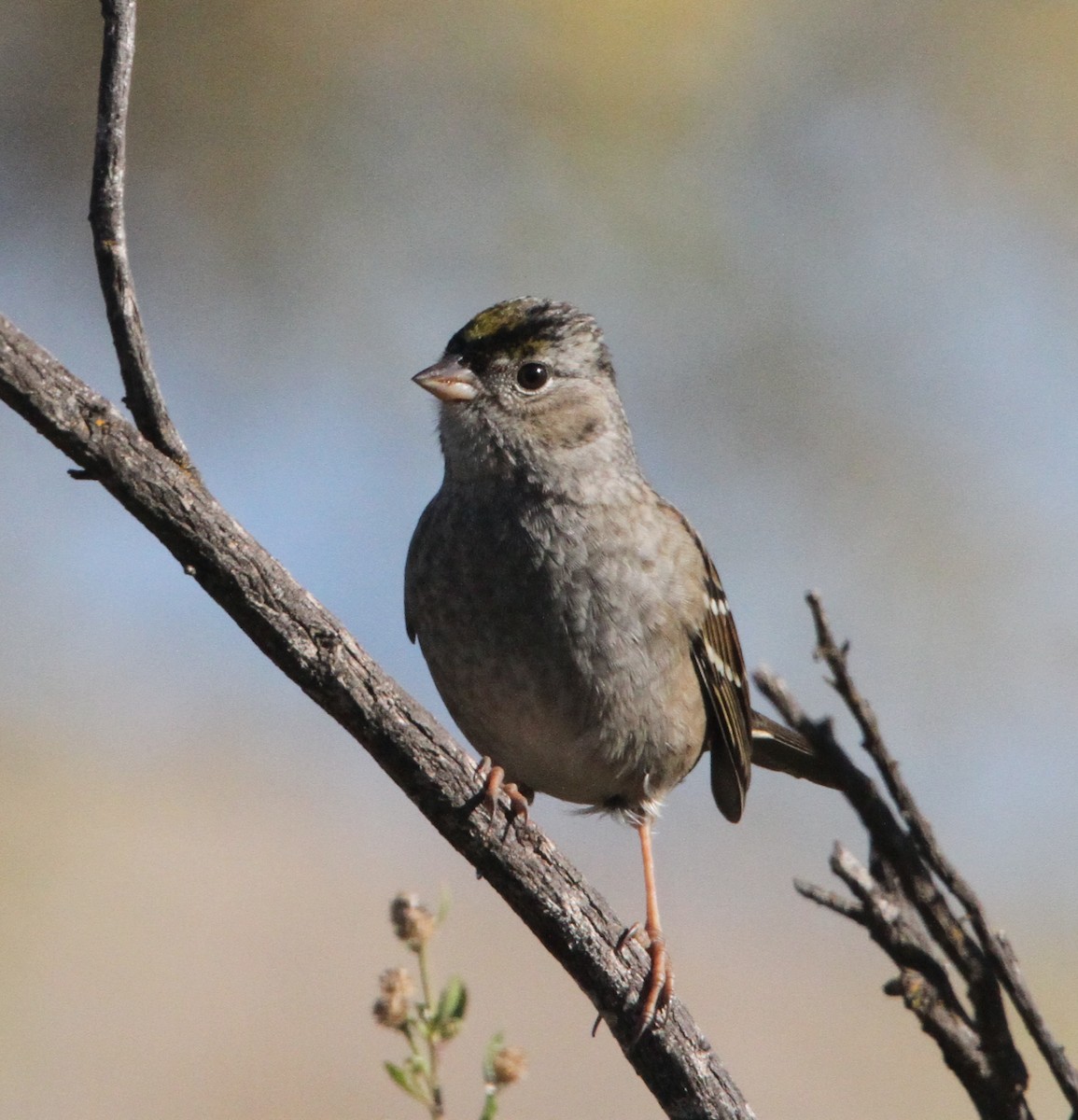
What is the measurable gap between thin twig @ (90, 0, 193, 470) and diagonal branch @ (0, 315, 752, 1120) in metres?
0.04

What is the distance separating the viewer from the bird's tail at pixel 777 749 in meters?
4.07

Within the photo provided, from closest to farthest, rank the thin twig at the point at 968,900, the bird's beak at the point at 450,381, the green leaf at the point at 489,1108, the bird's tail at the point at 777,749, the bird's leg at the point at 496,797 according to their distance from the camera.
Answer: the thin twig at the point at 968,900 → the green leaf at the point at 489,1108 → the bird's leg at the point at 496,797 → the bird's beak at the point at 450,381 → the bird's tail at the point at 777,749

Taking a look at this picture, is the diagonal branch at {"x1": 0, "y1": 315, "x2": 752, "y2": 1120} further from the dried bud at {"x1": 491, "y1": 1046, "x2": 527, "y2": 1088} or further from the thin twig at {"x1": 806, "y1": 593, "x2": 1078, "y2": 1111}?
the thin twig at {"x1": 806, "y1": 593, "x2": 1078, "y2": 1111}

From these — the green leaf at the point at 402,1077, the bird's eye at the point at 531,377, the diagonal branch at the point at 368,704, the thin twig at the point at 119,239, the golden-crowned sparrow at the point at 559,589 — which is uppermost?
the bird's eye at the point at 531,377

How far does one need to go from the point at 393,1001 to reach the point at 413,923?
0.34ft

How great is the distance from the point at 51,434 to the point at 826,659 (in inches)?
39.2

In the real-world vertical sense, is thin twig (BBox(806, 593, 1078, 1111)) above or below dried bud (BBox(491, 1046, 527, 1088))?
above

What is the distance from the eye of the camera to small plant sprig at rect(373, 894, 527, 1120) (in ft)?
5.68

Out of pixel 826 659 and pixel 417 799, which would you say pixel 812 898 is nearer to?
pixel 826 659

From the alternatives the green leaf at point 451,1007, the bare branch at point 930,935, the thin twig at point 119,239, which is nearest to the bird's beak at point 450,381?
the thin twig at point 119,239

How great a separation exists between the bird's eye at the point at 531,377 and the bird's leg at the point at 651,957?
45.2 inches

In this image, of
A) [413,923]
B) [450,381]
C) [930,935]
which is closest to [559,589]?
[450,381]

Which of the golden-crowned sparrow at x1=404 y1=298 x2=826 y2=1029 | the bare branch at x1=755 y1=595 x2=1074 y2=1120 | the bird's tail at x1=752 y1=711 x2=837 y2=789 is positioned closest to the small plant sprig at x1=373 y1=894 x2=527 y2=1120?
the bare branch at x1=755 y1=595 x2=1074 y2=1120

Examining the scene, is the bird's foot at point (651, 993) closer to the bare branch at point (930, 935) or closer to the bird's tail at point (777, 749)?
the bare branch at point (930, 935)
